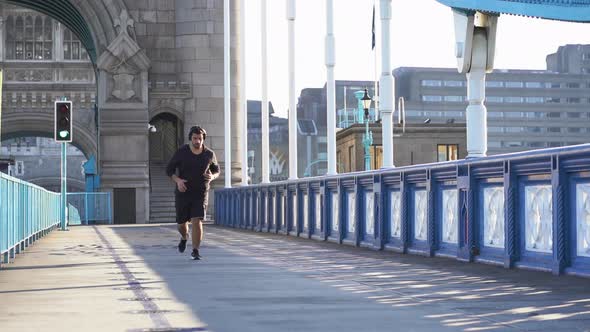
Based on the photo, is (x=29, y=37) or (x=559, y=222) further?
(x=29, y=37)

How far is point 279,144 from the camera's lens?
140500mm

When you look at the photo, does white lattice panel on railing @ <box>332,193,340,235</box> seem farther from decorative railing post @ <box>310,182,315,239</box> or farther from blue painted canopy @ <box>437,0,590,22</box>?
blue painted canopy @ <box>437,0,590,22</box>

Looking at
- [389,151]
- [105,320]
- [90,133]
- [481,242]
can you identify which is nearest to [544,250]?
[481,242]

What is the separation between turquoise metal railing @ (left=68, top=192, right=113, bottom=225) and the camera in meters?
48.3

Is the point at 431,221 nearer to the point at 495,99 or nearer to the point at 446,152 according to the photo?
the point at 446,152

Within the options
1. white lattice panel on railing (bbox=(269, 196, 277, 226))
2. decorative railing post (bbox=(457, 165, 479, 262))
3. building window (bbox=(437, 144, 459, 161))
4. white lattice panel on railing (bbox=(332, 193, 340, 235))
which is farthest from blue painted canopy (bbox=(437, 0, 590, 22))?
building window (bbox=(437, 144, 459, 161))

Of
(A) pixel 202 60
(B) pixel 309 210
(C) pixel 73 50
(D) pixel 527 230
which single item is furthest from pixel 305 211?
(C) pixel 73 50

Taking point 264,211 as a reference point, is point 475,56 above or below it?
above

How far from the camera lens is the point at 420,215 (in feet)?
57.5

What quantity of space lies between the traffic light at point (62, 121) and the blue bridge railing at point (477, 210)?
9.00 meters

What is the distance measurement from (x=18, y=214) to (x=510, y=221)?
750 centimetres

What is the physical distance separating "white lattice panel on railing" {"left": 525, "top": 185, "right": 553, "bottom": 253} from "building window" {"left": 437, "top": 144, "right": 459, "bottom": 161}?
44.9m

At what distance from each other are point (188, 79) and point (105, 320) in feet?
137

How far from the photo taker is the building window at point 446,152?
191 feet
